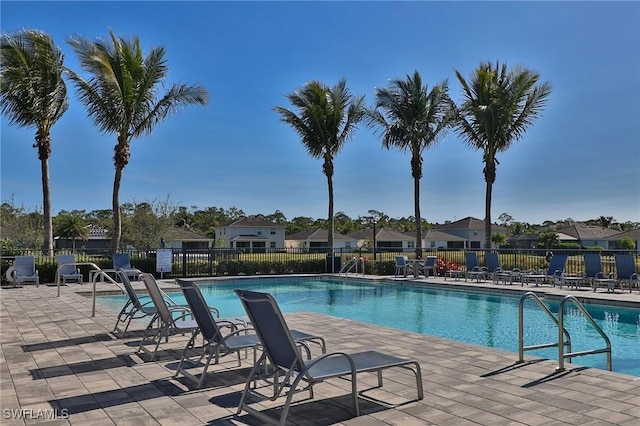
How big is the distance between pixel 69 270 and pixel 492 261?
1320 centimetres

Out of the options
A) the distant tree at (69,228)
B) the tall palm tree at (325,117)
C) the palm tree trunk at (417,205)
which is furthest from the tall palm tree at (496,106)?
the distant tree at (69,228)

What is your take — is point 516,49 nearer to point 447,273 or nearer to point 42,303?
point 447,273

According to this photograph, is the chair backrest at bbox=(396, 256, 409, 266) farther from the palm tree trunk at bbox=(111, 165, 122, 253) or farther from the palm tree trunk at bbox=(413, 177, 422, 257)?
the palm tree trunk at bbox=(111, 165, 122, 253)

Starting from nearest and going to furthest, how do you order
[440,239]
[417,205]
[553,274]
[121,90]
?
1. [553,274]
2. [121,90]
3. [417,205]
4. [440,239]

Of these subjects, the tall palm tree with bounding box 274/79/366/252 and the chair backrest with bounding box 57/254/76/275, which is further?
the tall palm tree with bounding box 274/79/366/252

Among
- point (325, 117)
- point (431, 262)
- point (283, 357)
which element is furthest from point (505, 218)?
point (283, 357)

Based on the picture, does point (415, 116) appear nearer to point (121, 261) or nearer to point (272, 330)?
point (121, 261)

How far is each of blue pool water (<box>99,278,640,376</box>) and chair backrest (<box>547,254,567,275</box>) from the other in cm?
210

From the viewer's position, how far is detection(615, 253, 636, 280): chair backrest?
13320 mm

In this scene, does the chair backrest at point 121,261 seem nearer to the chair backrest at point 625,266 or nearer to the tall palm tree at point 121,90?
the tall palm tree at point 121,90

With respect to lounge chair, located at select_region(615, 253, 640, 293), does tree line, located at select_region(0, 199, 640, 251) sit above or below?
above

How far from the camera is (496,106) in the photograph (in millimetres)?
20047

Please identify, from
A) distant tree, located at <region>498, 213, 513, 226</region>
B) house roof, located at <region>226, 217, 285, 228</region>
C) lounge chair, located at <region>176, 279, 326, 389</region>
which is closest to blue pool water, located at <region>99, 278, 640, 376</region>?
lounge chair, located at <region>176, 279, 326, 389</region>

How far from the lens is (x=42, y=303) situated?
10930mm
